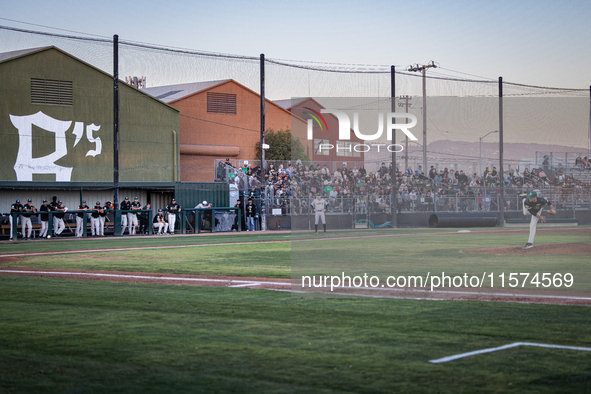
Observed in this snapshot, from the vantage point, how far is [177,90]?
58906 mm

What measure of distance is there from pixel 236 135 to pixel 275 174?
19.0 m

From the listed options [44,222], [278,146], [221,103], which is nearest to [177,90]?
[221,103]

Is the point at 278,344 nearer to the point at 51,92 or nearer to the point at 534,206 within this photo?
the point at 534,206

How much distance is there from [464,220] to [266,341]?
29.9m

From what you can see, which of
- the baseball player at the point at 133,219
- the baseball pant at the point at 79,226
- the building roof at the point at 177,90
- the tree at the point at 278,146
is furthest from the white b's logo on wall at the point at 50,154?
the tree at the point at 278,146

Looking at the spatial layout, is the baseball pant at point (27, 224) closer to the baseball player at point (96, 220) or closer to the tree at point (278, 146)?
the baseball player at point (96, 220)

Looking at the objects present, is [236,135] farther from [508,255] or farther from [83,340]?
[83,340]

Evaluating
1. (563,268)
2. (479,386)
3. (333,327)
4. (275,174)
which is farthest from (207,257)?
(275,174)

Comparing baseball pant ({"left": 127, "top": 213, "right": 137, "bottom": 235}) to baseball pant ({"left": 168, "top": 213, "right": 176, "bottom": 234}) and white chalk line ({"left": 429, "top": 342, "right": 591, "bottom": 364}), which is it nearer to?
baseball pant ({"left": 168, "top": 213, "right": 176, "bottom": 234})

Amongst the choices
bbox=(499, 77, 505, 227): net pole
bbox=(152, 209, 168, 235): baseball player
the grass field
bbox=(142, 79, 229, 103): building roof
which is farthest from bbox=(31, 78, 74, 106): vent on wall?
the grass field

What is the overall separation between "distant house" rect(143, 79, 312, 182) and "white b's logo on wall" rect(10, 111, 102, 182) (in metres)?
12.8

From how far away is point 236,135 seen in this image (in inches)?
2189

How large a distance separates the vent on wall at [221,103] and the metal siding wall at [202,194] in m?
19.2

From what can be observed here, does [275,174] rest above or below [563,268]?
above
